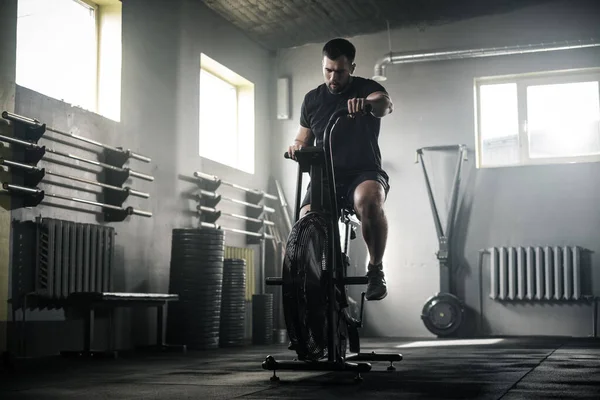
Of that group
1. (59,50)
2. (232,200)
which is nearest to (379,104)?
(59,50)

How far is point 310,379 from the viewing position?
3227 mm

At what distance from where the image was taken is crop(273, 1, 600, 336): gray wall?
8031 mm

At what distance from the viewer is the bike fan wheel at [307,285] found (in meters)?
3.00

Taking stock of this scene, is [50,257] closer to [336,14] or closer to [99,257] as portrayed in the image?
[99,257]

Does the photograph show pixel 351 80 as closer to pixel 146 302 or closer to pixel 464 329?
pixel 146 302

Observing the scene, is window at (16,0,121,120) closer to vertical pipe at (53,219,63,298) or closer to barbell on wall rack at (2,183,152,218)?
barbell on wall rack at (2,183,152,218)

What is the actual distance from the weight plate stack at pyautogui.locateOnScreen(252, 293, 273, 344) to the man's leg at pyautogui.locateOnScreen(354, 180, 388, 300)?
4.13 m

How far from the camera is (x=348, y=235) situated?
360cm

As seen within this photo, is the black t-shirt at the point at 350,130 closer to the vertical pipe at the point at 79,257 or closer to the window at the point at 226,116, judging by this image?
the vertical pipe at the point at 79,257

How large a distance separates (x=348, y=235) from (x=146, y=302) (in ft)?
8.33

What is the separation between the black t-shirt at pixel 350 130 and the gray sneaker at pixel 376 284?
45cm

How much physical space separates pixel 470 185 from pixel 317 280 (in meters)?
5.67

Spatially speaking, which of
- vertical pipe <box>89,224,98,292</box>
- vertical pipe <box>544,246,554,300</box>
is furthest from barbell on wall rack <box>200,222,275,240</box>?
vertical pipe <box>544,246,554,300</box>

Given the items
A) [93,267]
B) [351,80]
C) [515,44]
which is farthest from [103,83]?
[515,44]
